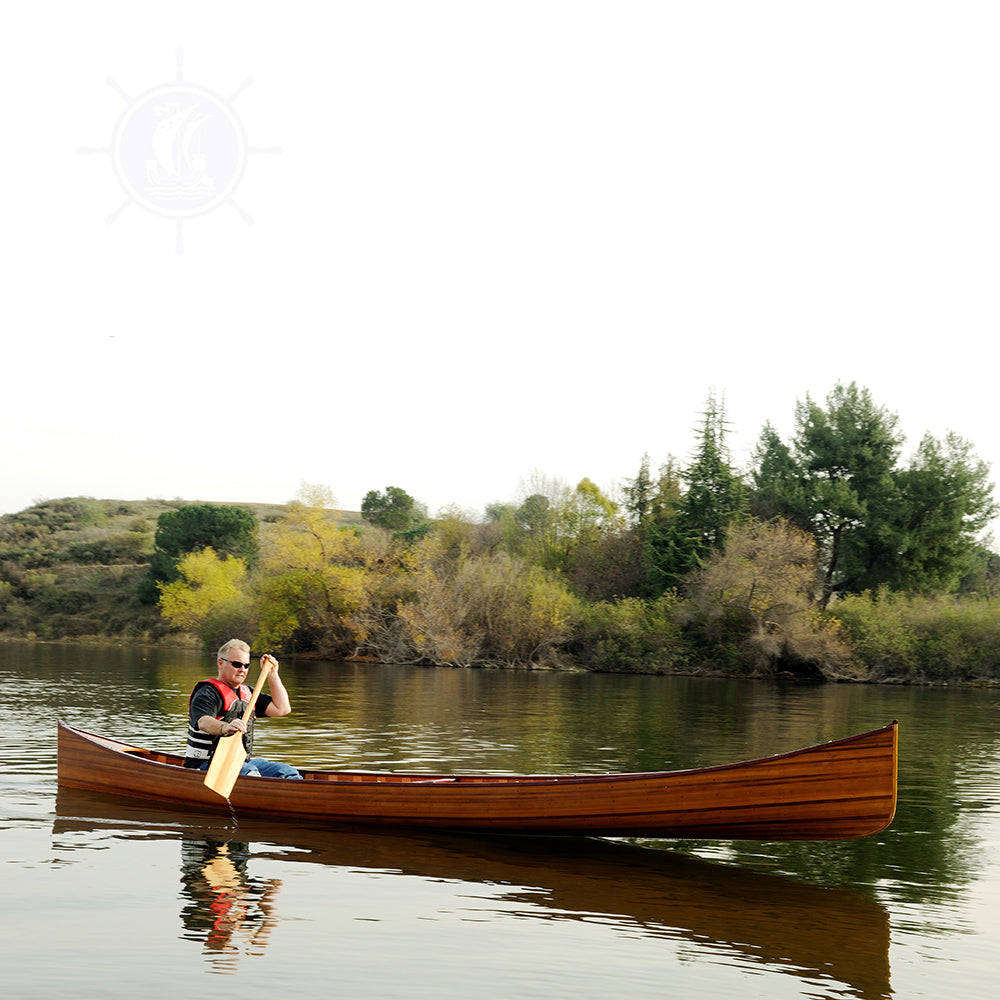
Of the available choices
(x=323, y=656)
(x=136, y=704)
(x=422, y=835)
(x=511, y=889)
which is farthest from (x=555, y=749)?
(x=323, y=656)

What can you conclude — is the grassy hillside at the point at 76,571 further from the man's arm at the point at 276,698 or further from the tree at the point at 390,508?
the man's arm at the point at 276,698

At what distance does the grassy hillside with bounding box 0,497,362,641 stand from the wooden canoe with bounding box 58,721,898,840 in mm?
55912

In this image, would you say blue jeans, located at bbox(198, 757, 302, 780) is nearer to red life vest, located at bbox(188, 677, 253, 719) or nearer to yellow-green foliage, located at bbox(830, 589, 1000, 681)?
red life vest, located at bbox(188, 677, 253, 719)

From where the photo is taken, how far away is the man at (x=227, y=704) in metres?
12.3

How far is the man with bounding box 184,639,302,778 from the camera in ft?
40.4

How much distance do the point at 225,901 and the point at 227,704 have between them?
3123mm

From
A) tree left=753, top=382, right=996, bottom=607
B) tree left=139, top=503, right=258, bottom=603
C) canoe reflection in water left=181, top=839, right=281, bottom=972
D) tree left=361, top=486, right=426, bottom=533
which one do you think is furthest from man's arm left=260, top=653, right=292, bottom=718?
tree left=361, top=486, right=426, bottom=533

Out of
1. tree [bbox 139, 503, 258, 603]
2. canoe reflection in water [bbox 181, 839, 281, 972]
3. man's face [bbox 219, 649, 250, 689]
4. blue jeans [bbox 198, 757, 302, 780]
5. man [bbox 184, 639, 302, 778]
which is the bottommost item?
canoe reflection in water [bbox 181, 839, 281, 972]

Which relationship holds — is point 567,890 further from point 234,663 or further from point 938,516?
point 938,516

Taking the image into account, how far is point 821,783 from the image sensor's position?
10.6 meters

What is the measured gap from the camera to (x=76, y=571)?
81.1 m

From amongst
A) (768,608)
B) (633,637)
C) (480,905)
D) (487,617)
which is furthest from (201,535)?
(480,905)

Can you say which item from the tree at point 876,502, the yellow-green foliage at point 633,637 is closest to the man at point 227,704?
the yellow-green foliage at point 633,637

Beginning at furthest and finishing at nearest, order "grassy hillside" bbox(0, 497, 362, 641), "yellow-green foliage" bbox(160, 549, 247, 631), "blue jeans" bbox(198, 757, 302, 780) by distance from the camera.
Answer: "grassy hillside" bbox(0, 497, 362, 641) < "yellow-green foliage" bbox(160, 549, 247, 631) < "blue jeans" bbox(198, 757, 302, 780)
